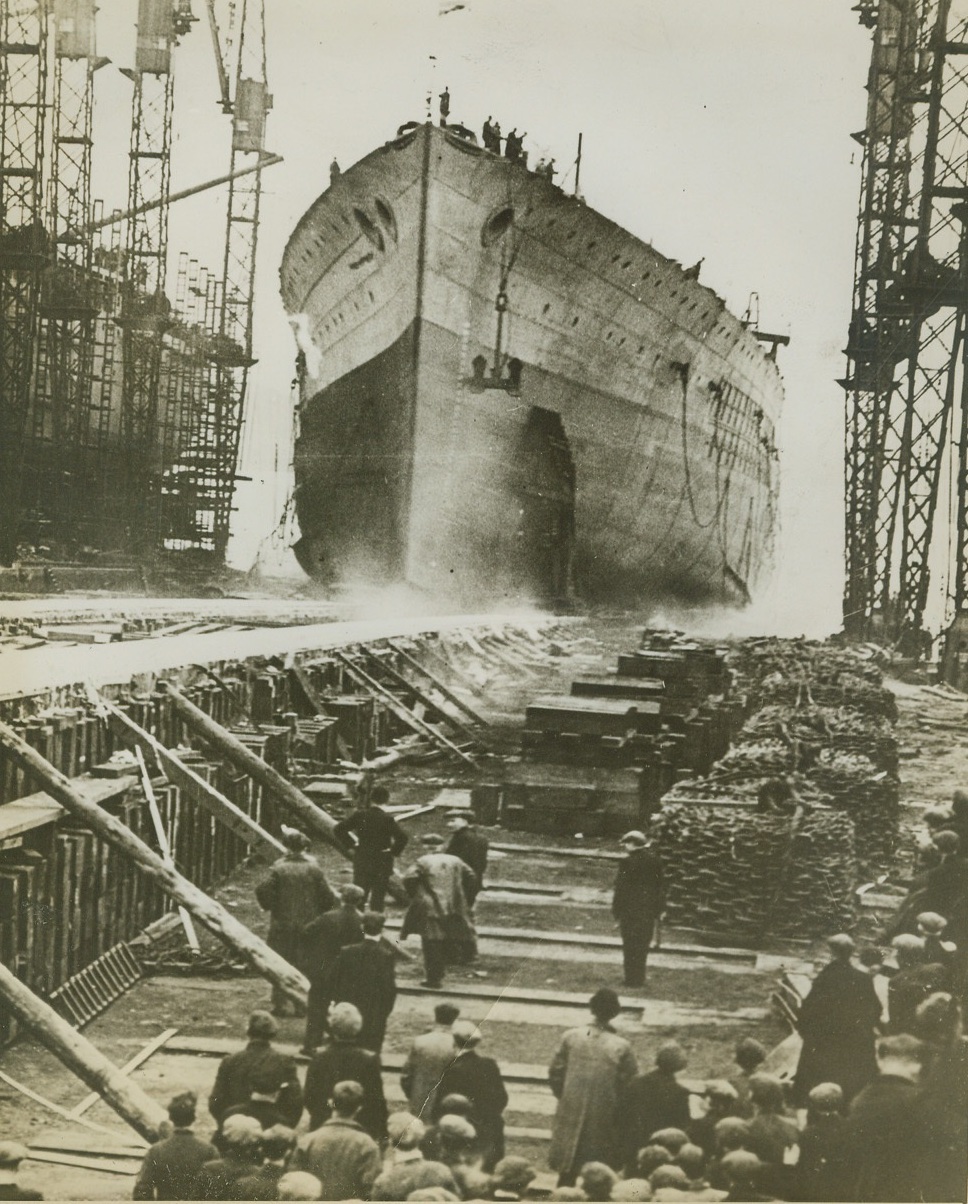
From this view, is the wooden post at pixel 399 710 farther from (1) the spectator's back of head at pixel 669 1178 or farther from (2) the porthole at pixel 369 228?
(2) the porthole at pixel 369 228

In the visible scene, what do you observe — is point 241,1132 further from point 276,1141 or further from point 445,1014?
point 445,1014

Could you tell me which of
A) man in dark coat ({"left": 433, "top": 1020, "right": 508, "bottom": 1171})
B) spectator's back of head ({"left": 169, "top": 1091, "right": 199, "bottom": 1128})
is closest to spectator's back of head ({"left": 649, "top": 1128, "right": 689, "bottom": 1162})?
man in dark coat ({"left": 433, "top": 1020, "right": 508, "bottom": 1171})

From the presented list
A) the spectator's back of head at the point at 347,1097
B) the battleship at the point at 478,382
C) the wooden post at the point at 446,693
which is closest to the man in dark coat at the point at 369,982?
the spectator's back of head at the point at 347,1097

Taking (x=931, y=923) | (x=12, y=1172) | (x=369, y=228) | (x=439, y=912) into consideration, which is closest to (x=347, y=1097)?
(x=439, y=912)

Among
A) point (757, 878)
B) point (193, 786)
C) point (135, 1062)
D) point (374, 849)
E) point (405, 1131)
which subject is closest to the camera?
point (405, 1131)

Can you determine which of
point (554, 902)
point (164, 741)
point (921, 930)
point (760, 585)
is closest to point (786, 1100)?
point (921, 930)

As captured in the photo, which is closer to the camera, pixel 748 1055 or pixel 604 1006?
pixel 748 1055
